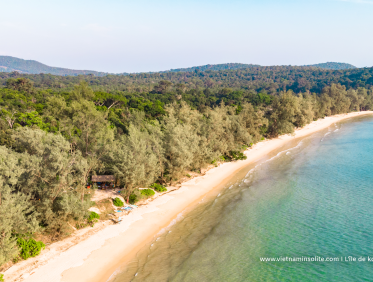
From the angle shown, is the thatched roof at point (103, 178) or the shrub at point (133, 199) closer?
the shrub at point (133, 199)

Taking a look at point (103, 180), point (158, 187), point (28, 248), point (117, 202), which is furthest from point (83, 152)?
point (28, 248)

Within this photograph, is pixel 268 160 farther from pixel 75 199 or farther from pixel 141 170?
pixel 75 199

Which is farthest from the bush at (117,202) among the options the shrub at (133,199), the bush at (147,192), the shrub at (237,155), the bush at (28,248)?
the shrub at (237,155)

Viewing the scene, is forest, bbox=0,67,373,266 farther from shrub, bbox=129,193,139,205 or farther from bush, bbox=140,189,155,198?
bush, bbox=140,189,155,198

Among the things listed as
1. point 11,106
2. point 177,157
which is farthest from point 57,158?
point 11,106

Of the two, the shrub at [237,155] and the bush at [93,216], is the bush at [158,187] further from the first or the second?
the shrub at [237,155]

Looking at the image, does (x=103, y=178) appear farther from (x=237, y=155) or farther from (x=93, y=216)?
(x=237, y=155)
